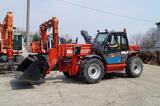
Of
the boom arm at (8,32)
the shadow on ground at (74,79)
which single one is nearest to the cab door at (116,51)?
the shadow on ground at (74,79)

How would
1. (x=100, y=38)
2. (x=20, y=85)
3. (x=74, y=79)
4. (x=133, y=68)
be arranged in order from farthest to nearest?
(x=133, y=68) → (x=100, y=38) → (x=74, y=79) → (x=20, y=85)

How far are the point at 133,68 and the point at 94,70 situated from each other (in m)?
2.53

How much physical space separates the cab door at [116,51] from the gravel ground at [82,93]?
0.69m

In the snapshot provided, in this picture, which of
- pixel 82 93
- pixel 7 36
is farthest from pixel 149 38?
pixel 82 93

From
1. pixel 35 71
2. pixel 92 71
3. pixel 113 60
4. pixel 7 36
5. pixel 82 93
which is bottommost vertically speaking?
pixel 82 93

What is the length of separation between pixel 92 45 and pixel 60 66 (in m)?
1.85

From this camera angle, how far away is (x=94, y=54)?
1384cm

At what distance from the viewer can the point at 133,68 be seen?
14.9 metres

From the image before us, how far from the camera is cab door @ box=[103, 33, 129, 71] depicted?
45.8ft

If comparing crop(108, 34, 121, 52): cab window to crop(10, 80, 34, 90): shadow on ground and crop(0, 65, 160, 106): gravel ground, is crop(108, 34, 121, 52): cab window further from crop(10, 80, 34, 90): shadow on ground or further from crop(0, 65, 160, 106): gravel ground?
crop(10, 80, 34, 90): shadow on ground

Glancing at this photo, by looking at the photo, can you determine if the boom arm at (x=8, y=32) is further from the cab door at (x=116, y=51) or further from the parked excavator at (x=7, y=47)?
the cab door at (x=116, y=51)

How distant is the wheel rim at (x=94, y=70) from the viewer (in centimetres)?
1318

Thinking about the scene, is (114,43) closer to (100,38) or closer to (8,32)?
(100,38)

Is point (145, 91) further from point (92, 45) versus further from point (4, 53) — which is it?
point (4, 53)
